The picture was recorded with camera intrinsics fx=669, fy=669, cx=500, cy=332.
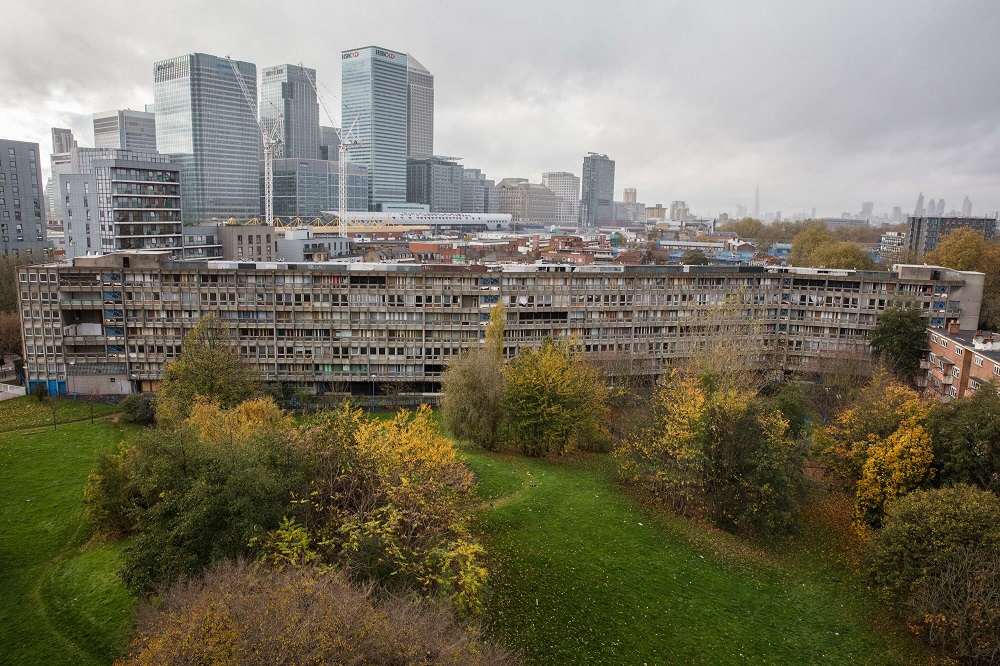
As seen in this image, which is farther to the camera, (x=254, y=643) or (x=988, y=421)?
(x=988, y=421)

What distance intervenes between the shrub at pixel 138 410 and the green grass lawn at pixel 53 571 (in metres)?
7.10

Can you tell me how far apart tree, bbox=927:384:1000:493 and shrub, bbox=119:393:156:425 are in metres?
53.1

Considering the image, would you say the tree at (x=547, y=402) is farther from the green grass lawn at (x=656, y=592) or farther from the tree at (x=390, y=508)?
the tree at (x=390, y=508)

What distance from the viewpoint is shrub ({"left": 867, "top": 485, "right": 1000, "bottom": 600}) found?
23828 mm

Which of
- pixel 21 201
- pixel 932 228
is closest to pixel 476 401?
pixel 21 201

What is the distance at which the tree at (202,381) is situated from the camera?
1729 inches

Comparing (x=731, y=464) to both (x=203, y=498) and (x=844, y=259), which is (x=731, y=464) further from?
(x=844, y=259)

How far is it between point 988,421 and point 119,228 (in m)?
95.7

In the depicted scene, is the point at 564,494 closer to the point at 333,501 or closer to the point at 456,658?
the point at 333,501

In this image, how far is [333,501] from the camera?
23.4m

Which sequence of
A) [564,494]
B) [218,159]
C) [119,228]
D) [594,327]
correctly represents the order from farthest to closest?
1. [218,159]
2. [119,228]
3. [594,327]
4. [564,494]

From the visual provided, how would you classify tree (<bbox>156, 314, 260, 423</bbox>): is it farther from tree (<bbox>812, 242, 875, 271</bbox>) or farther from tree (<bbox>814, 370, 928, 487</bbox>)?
tree (<bbox>812, 242, 875, 271</bbox>)

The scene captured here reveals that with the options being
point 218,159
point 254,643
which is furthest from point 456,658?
point 218,159

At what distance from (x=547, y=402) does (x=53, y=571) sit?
25.5m
